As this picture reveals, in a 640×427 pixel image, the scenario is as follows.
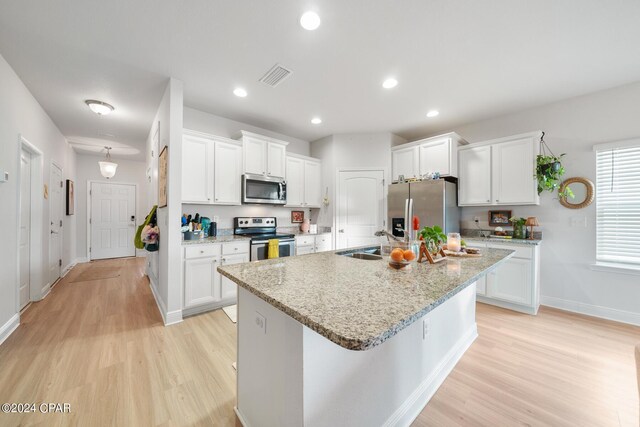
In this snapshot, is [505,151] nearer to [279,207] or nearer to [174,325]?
[279,207]

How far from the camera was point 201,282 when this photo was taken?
285cm

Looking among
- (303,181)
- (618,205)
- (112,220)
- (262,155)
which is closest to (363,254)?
(262,155)

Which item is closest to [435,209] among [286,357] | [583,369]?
[583,369]

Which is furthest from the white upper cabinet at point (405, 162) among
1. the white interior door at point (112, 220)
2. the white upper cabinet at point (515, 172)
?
the white interior door at point (112, 220)

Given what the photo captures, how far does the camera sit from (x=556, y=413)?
152 centimetres

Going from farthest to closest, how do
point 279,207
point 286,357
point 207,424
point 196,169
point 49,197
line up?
point 279,207
point 49,197
point 196,169
point 207,424
point 286,357

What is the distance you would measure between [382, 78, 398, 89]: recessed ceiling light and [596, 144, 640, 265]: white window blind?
2583 millimetres

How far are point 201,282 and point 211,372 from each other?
3.97 ft

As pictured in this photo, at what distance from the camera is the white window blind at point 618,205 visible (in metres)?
2.74

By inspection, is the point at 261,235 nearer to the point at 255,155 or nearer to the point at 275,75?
the point at 255,155

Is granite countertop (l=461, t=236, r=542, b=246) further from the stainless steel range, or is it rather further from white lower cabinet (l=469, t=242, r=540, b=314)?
the stainless steel range

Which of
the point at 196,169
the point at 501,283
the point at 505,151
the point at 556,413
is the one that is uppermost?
the point at 505,151

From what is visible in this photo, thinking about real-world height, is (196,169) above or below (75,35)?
below

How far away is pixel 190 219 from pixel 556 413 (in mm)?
3857
